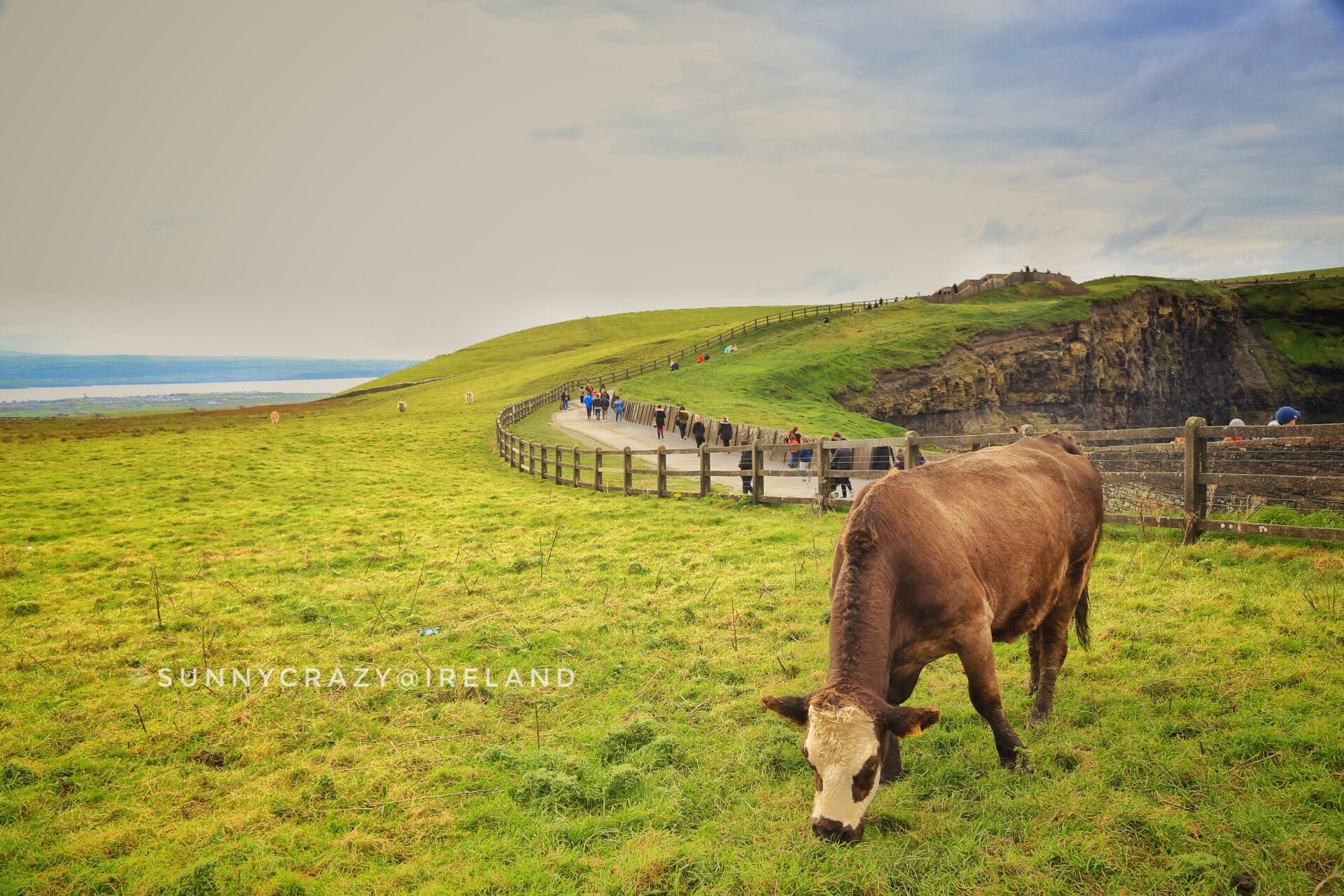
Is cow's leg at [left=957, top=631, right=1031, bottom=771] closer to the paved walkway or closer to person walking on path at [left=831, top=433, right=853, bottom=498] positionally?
the paved walkway

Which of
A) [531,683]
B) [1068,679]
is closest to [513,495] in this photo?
[531,683]

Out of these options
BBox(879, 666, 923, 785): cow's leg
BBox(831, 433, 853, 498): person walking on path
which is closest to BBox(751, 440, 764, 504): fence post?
BBox(831, 433, 853, 498): person walking on path

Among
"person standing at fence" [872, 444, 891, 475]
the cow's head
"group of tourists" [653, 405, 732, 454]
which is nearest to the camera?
the cow's head

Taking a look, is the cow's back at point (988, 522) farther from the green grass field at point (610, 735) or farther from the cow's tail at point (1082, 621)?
the green grass field at point (610, 735)

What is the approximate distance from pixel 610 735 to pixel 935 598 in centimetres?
272

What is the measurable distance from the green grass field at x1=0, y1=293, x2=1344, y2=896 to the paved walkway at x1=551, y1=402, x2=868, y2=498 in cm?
698

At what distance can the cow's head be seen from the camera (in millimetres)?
3562

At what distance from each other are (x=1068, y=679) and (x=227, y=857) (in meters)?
6.33

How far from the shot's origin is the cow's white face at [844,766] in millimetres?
3562

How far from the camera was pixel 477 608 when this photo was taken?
857 centimetres

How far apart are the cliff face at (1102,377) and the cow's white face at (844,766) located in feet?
148

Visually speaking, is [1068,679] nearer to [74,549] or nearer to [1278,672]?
[1278,672]

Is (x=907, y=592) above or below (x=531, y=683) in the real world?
above

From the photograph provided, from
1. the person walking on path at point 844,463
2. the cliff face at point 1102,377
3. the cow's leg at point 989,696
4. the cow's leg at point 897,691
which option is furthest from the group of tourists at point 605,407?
the cow's leg at point 989,696
